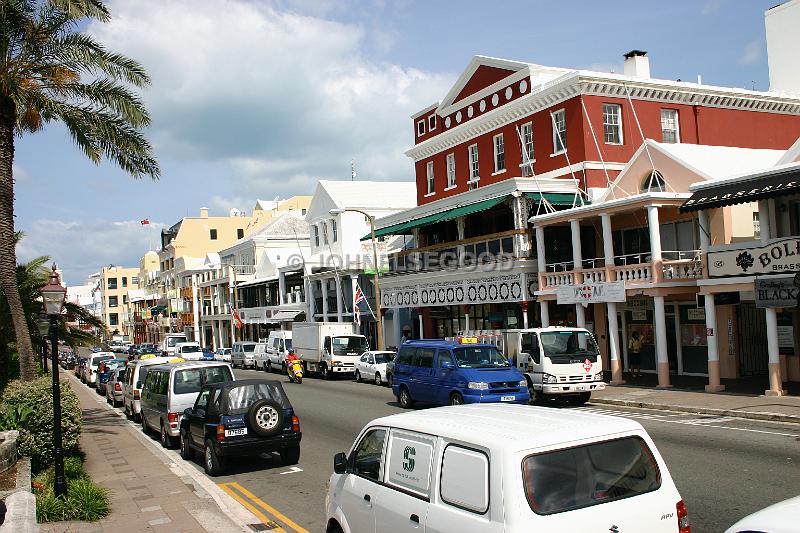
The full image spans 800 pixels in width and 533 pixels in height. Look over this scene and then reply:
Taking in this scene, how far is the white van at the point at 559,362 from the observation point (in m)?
21.1

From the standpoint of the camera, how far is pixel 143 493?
12891 millimetres

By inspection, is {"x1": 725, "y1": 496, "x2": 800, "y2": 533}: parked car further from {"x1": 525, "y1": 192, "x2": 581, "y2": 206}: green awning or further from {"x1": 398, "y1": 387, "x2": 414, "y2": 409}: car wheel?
{"x1": 525, "y1": 192, "x2": 581, "y2": 206}: green awning

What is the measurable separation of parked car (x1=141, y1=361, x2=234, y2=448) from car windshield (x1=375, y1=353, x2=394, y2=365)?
14035 millimetres

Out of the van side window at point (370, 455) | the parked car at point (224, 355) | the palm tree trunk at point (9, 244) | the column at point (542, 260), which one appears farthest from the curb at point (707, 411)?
the parked car at point (224, 355)

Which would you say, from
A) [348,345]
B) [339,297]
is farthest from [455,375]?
[339,297]

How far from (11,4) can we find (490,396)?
14.5 meters

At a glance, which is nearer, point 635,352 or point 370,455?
point 370,455

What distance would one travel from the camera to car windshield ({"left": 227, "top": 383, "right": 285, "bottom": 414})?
14516 millimetres

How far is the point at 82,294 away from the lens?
563 ft

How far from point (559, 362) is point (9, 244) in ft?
47.4

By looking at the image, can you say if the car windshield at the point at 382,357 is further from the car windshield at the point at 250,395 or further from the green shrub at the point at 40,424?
the green shrub at the point at 40,424

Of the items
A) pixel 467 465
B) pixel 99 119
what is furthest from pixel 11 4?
pixel 467 465

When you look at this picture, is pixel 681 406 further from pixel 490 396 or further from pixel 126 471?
pixel 126 471

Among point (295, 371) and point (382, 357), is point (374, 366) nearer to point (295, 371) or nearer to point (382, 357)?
point (382, 357)
